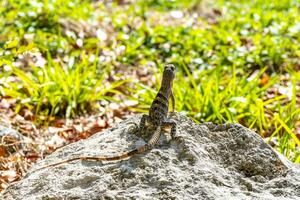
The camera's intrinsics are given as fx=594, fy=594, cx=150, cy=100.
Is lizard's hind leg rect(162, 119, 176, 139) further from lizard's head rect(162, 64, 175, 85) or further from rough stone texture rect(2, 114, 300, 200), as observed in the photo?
lizard's head rect(162, 64, 175, 85)

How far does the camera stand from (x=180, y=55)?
24.7ft

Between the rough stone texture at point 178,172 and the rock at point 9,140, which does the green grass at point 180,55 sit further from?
the rough stone texture at point 178,172

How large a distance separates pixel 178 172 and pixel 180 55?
4.71m

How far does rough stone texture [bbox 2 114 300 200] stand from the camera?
2.82 meters

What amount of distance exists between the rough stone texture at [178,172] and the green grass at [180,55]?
1065 millimetres

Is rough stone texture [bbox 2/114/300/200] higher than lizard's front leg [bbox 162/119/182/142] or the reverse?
the reverse

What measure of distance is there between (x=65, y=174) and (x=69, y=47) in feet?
14.9

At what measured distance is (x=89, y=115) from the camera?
19.5 ft

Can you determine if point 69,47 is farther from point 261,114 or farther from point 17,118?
point 261,114

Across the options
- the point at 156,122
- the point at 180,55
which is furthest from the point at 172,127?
the point at 180,55

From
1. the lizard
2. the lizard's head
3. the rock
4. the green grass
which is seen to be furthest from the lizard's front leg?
the rock

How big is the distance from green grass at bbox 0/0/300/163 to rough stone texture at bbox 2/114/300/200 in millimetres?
1065

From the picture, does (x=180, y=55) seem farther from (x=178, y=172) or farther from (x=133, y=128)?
(x=178, y=172)

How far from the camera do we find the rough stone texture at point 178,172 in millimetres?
2820
